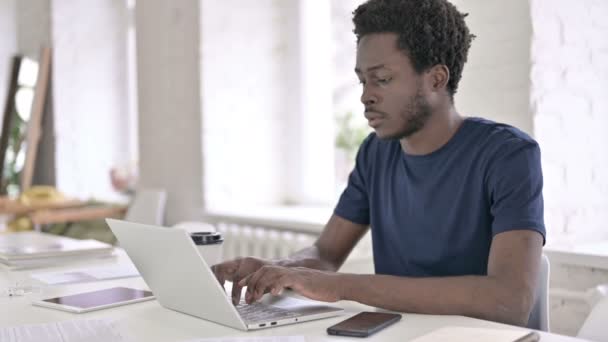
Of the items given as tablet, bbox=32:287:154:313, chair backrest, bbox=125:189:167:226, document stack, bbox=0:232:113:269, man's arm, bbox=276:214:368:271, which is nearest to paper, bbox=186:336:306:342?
tablet, bbox=32:287:154:313

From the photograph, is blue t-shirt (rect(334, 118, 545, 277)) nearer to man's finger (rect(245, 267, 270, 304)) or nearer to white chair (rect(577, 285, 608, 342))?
white chair (rect(577, 285, 608, 342))

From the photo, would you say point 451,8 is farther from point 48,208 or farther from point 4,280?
point 48,208

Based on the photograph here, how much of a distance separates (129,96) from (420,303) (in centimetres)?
382

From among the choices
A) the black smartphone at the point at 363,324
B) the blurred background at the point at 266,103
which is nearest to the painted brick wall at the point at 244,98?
the blurred background at the point at 266,103

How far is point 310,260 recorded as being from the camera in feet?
5.81

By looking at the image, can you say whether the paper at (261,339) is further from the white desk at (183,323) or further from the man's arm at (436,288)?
the man's arm at (436,288)

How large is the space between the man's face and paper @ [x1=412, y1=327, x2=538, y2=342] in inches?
23.3

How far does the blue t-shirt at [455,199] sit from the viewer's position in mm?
1444

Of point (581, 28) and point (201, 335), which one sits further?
point (581, 28)

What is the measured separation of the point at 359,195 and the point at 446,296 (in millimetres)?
607

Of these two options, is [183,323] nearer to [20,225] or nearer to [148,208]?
[148,208]

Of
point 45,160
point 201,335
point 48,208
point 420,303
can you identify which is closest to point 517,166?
point 420,303

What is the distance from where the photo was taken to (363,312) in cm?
126

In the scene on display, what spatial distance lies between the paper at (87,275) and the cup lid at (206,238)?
0.64 ft
